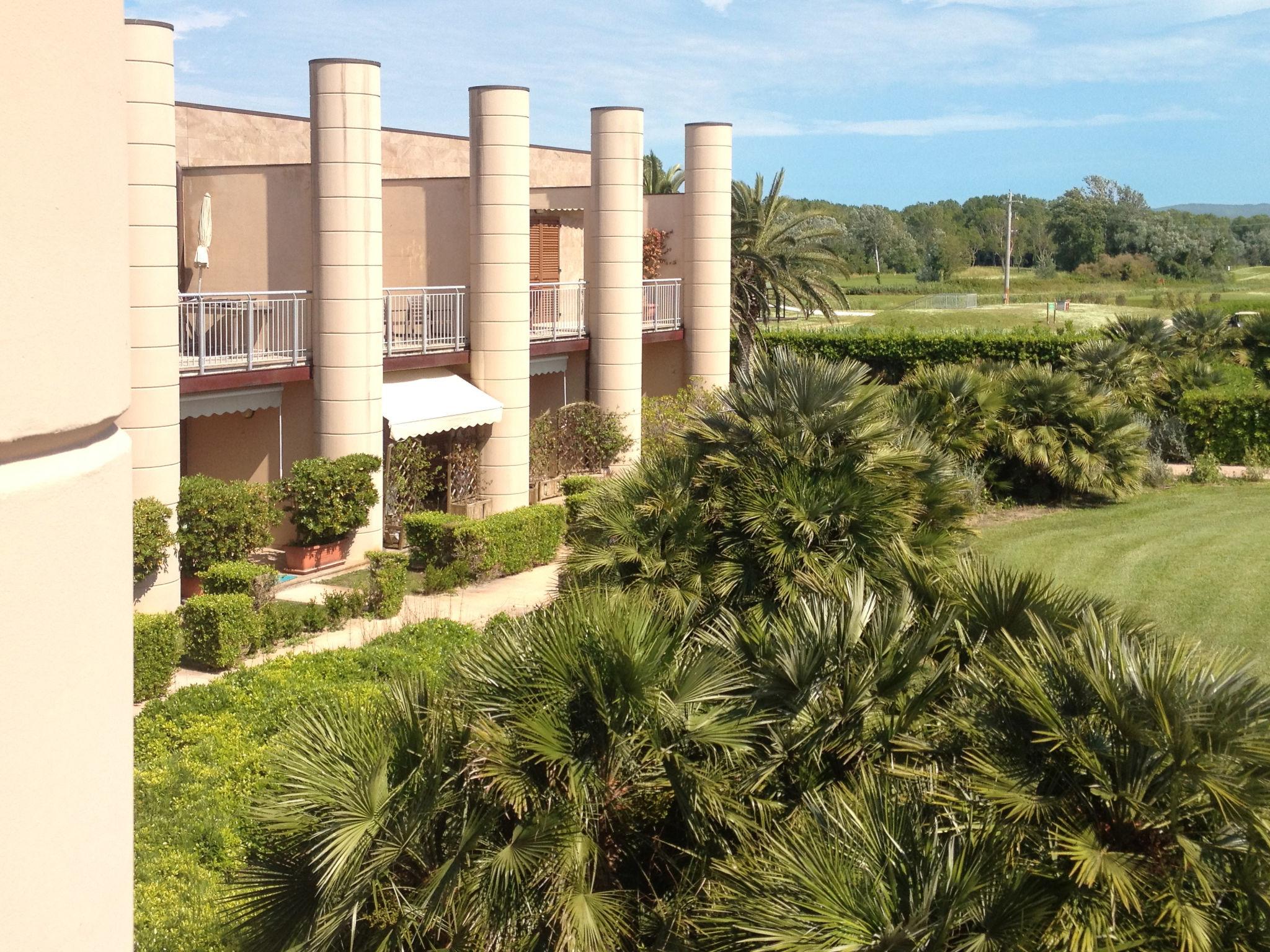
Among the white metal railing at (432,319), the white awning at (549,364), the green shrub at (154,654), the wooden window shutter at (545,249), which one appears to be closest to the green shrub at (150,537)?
the green shrub at (154,654)

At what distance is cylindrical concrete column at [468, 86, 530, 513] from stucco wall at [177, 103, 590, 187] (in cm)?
335

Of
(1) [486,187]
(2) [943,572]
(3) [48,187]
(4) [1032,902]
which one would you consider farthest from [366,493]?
(3) [48,187]

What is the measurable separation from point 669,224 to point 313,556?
14.1m

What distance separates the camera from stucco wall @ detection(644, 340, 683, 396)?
29.9m

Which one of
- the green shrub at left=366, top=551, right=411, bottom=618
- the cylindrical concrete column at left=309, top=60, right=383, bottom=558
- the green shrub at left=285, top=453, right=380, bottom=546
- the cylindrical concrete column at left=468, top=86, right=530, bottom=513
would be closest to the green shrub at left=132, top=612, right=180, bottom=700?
the green shrub at left=366, top=551, right=411, bottom=618

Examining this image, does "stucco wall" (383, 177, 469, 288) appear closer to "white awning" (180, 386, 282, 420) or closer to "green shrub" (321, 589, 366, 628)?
"white awning" (180, 386, 282, 420)

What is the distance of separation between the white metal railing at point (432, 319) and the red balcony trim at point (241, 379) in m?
3.10

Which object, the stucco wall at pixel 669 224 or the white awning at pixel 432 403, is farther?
the stucco wall at pixel 669 224

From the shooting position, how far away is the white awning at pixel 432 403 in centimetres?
2036

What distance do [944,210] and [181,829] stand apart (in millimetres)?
128137

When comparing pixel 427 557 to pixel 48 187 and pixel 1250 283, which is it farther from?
pixel 1250 283

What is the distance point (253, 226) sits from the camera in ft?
68.1

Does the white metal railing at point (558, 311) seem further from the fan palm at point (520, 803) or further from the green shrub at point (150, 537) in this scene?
the fan palm at point (520, 803)

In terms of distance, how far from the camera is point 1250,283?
9294 centimetres
